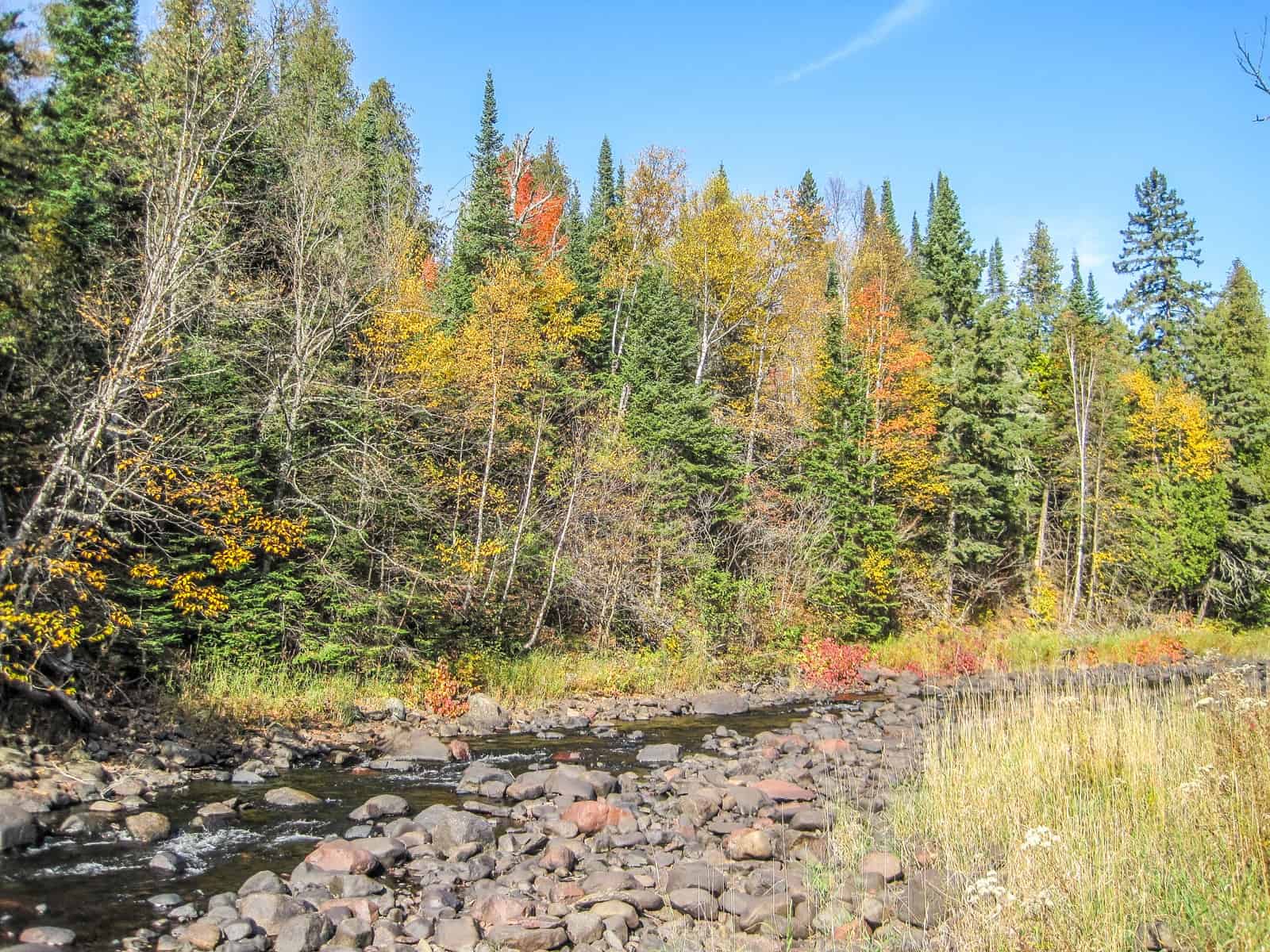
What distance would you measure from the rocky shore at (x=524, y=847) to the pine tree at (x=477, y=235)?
60.3 ft

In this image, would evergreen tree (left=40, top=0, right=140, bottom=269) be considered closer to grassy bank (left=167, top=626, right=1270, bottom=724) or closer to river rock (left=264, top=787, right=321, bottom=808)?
grassy bank (left=167, top=626, right=1270, bottom=724)

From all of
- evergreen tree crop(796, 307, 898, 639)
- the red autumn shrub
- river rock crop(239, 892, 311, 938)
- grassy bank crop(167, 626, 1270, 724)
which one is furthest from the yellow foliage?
river rock crop(239, 892, 311, 938)

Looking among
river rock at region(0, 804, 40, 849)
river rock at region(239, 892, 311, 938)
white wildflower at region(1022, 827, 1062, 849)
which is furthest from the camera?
river rock at region(0, 804, 40, 849)

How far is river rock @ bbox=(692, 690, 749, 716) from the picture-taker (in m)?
19.8

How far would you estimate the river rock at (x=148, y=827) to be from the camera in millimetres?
9047

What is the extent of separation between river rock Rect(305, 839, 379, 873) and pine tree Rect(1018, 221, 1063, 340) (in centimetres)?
4076

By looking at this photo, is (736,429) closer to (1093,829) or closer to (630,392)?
(630,392)

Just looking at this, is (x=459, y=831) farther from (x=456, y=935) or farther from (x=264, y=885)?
(x=456, y=935)

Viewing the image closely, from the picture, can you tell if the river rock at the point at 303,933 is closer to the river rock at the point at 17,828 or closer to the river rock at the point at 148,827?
the river rock at the point at 148,827

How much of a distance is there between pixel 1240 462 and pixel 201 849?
40.1 metres

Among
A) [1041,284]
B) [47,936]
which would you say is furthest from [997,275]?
[47,936]

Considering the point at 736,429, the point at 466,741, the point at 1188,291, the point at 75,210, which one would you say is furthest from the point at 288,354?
the point at 1188,291

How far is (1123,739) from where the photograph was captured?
888cm

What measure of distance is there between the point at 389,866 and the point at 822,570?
67.2 ft
